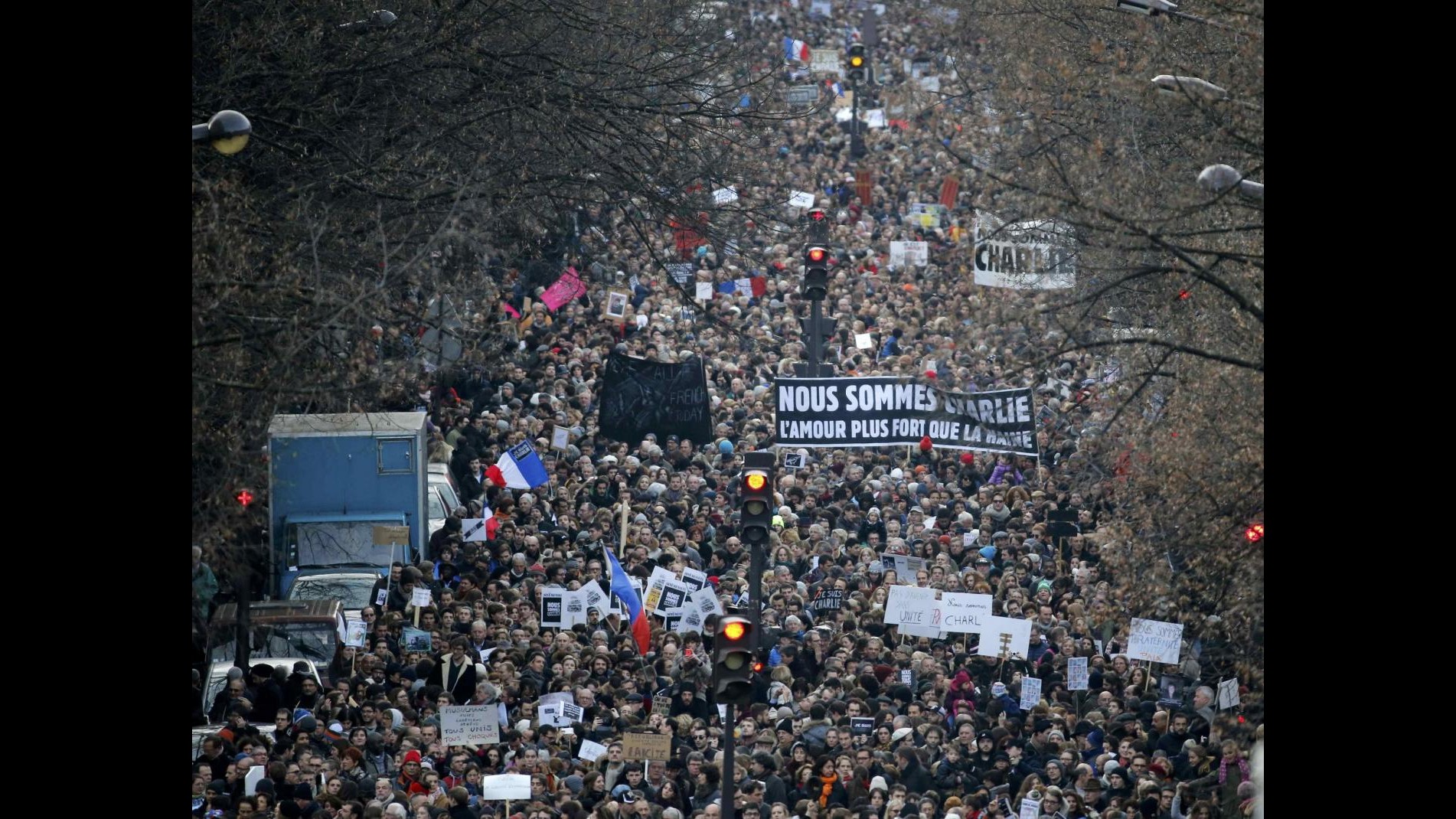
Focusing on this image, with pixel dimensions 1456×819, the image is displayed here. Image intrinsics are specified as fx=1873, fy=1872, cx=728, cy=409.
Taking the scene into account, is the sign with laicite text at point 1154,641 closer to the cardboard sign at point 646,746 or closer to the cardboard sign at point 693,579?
the cardboard sign at point 693,579

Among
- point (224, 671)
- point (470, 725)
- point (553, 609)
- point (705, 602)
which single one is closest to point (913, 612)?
point (705, 602)

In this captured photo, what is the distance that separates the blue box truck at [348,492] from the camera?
21.3 meters

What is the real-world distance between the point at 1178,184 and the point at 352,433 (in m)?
9.99

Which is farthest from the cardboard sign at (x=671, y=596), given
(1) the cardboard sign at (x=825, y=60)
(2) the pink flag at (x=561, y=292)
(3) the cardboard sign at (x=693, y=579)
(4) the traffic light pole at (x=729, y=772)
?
(1) the cardboard sign at (x=825, y=60)

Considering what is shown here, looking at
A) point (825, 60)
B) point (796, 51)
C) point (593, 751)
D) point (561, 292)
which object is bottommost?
point (593, 751)

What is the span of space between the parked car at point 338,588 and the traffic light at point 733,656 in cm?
664

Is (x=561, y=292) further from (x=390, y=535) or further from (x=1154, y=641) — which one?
(x=1154, y=641)

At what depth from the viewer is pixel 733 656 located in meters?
14.3

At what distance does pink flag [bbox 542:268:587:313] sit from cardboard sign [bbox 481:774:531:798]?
1394cm

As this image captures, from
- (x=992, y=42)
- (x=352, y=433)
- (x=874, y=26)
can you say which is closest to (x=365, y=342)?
(x=352, y=433)

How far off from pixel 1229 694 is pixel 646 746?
5.16m

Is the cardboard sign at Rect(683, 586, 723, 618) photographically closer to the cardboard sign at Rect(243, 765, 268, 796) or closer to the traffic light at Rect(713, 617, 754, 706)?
the traffic light at Rect(713, 617, 754, 706)

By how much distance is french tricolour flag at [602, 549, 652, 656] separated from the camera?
742 inches

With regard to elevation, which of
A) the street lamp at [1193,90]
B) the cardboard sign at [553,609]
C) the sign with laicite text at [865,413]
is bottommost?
the cardboard sign at [553,609]
